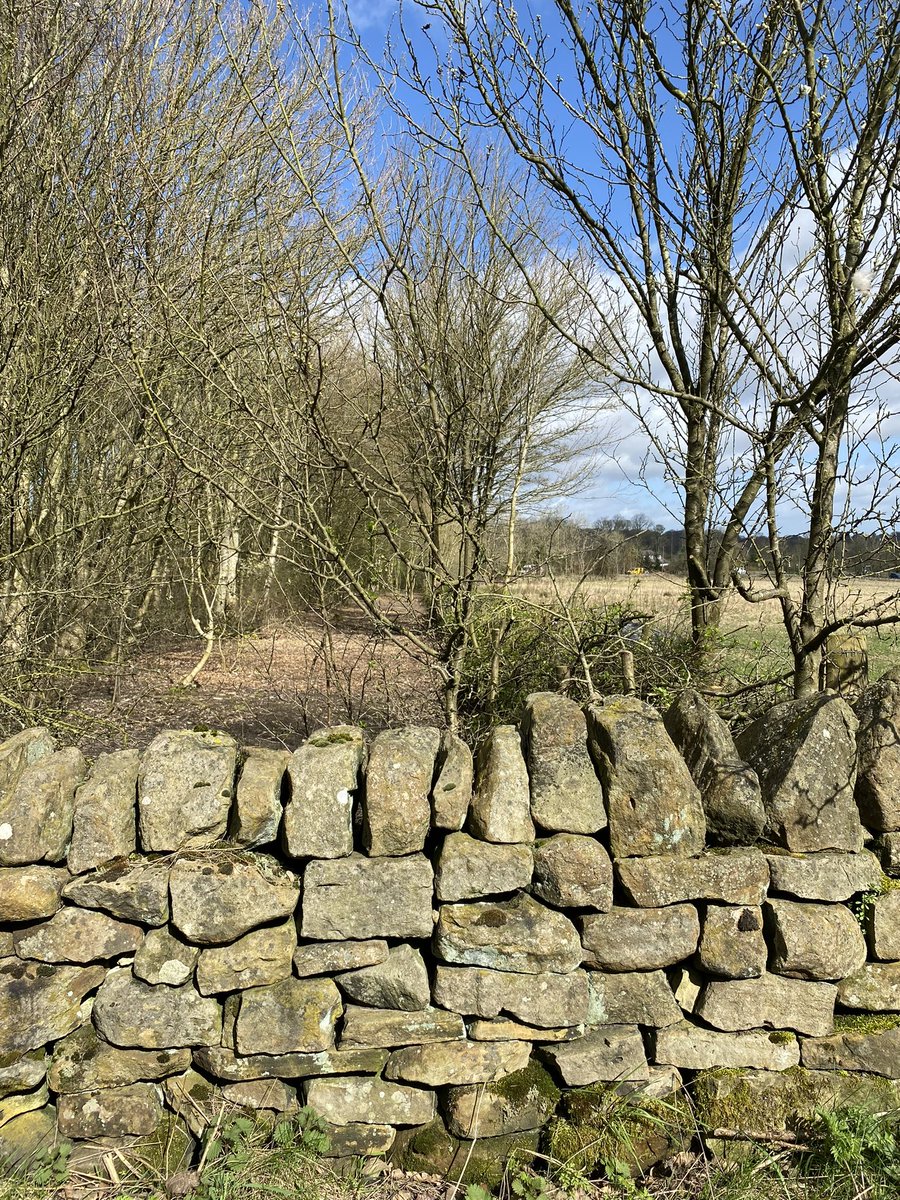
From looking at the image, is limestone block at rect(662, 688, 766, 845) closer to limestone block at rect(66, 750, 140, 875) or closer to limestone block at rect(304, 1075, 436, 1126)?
limestone block at rect(304, 1075, 436, 1126)

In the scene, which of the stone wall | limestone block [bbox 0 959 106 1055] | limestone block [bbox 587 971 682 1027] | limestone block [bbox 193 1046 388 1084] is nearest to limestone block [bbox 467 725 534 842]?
the stone wall

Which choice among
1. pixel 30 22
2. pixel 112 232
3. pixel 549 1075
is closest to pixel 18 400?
pixel 112 232

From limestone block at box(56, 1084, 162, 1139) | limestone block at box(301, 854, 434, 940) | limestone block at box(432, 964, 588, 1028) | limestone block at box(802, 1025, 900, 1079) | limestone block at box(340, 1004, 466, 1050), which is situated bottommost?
limestone block at box(56, 1084, 162, 1139)

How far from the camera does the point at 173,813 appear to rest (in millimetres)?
2311

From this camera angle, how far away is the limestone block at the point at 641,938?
2.31 meters

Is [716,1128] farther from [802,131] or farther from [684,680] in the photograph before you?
[802,131]

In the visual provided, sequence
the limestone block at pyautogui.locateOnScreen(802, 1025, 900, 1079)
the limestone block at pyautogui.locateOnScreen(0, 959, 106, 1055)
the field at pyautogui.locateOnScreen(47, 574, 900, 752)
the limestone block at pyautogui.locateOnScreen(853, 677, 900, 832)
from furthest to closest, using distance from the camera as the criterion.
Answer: the field at pyautogui.locateOnScreen(47, 574, 900, 752)
the limestone block at pyautogui.locateOnScreen(853, 677, 900, 832)
the limestone block at pyautogui.locateOnScreen(802, 1025, 900, 1079)
the limestone block at pyautogui.locateOnScreen(0, 959, 106, 1055)

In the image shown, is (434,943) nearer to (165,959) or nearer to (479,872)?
(479,872)

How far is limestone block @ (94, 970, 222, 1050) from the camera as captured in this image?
220 cm

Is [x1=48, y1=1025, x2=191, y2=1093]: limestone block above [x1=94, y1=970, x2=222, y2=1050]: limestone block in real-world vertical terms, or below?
below

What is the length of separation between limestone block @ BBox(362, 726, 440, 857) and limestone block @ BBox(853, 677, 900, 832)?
55.6 inches

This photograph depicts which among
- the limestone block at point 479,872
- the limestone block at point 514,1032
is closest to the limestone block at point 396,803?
the limestone block at point 479,872

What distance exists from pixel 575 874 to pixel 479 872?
0.28m

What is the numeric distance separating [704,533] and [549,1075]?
350cm
